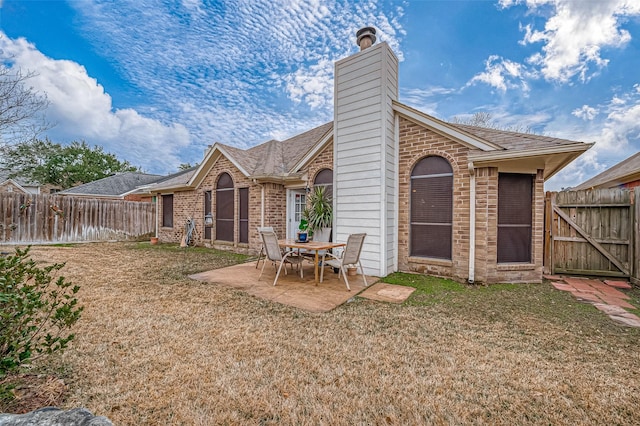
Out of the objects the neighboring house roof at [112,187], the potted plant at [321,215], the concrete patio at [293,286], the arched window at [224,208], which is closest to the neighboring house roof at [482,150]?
the arched window at [224,208]

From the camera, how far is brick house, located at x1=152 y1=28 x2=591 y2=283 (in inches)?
212

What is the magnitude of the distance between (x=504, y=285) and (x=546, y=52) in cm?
1053

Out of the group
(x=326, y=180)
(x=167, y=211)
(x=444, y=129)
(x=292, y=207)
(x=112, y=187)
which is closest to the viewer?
(x=444, y=129)

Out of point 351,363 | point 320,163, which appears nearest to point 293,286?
point 351,363

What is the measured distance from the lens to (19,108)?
546cm

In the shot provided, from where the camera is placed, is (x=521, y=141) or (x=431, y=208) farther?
(x=431, y=208)

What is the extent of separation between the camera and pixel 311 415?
6.02 feet

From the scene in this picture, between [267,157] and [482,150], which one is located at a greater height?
[267,157]

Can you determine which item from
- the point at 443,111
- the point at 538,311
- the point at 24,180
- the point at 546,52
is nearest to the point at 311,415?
the point at 538,311

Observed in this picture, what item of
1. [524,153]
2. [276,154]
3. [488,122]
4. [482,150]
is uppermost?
[488,122]

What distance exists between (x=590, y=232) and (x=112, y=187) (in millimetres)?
28669

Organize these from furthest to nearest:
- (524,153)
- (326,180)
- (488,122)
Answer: (488,122) < (326,180) < (524,153)

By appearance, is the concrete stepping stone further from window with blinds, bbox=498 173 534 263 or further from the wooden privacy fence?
the wooden privacy fence

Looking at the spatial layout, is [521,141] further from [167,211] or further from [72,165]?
[72,165]
